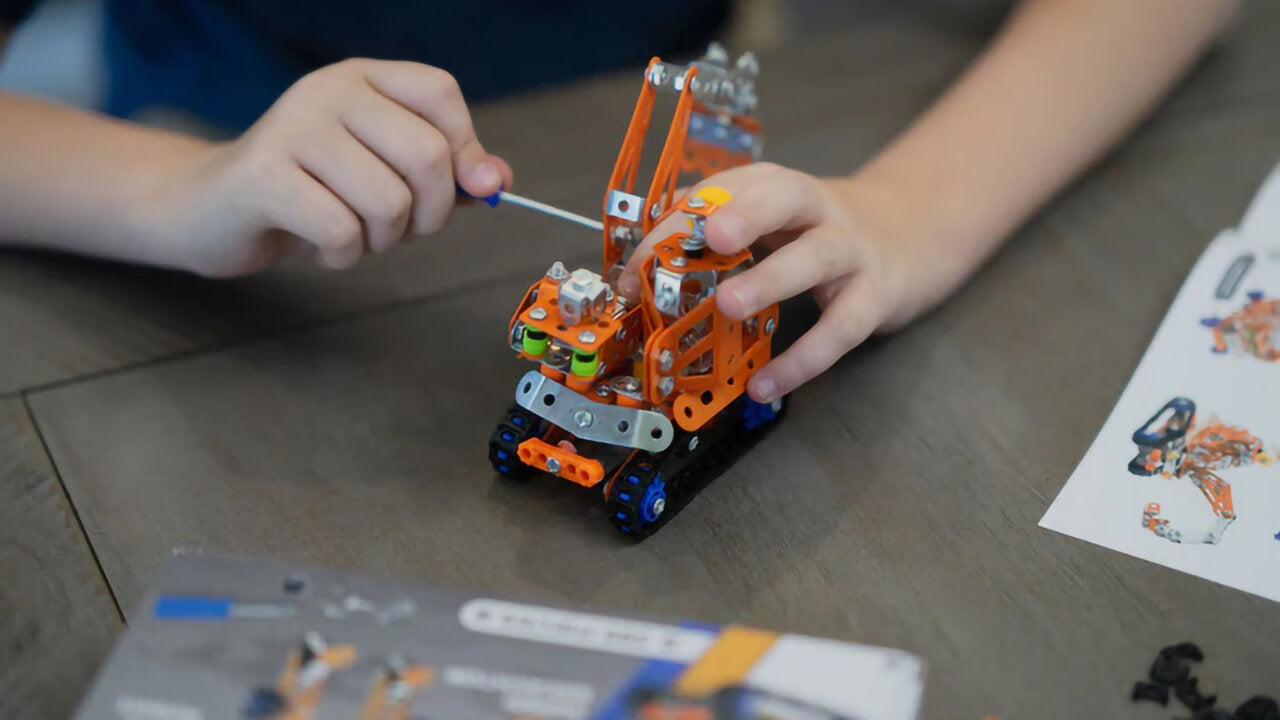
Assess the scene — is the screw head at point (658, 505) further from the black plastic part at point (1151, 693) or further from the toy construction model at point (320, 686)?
the black plastic part at point (1151, 693)

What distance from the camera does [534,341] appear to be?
0.67 m

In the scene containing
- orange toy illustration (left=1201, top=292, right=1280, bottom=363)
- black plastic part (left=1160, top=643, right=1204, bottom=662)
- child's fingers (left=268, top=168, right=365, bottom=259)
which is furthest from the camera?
orange toy illustration (left=1201, top=292, right=1280, bottom=363)

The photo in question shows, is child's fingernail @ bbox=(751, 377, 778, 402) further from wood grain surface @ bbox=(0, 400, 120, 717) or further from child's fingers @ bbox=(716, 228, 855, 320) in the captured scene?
wood grain surface @ bbox=(0, 400, 120, 717)

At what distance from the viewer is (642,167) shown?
3.42 ft

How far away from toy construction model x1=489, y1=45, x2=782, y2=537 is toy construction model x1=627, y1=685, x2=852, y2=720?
0.16 meters

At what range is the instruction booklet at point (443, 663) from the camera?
20.8 inches

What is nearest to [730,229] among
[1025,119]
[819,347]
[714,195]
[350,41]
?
[714,195]

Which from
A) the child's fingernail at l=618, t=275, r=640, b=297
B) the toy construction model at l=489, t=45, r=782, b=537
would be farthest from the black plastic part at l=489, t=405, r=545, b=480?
the child's fingernail at l=618, t=275, r=640, b=297

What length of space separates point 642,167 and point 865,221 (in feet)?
0.93

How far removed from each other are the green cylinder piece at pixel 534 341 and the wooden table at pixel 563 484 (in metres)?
0.12

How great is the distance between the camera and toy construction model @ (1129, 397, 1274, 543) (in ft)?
2.34

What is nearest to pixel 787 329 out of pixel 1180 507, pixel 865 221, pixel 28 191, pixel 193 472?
pixel 865 221

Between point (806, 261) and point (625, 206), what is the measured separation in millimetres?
130

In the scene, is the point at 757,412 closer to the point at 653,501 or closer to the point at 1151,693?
the point at 653,501
